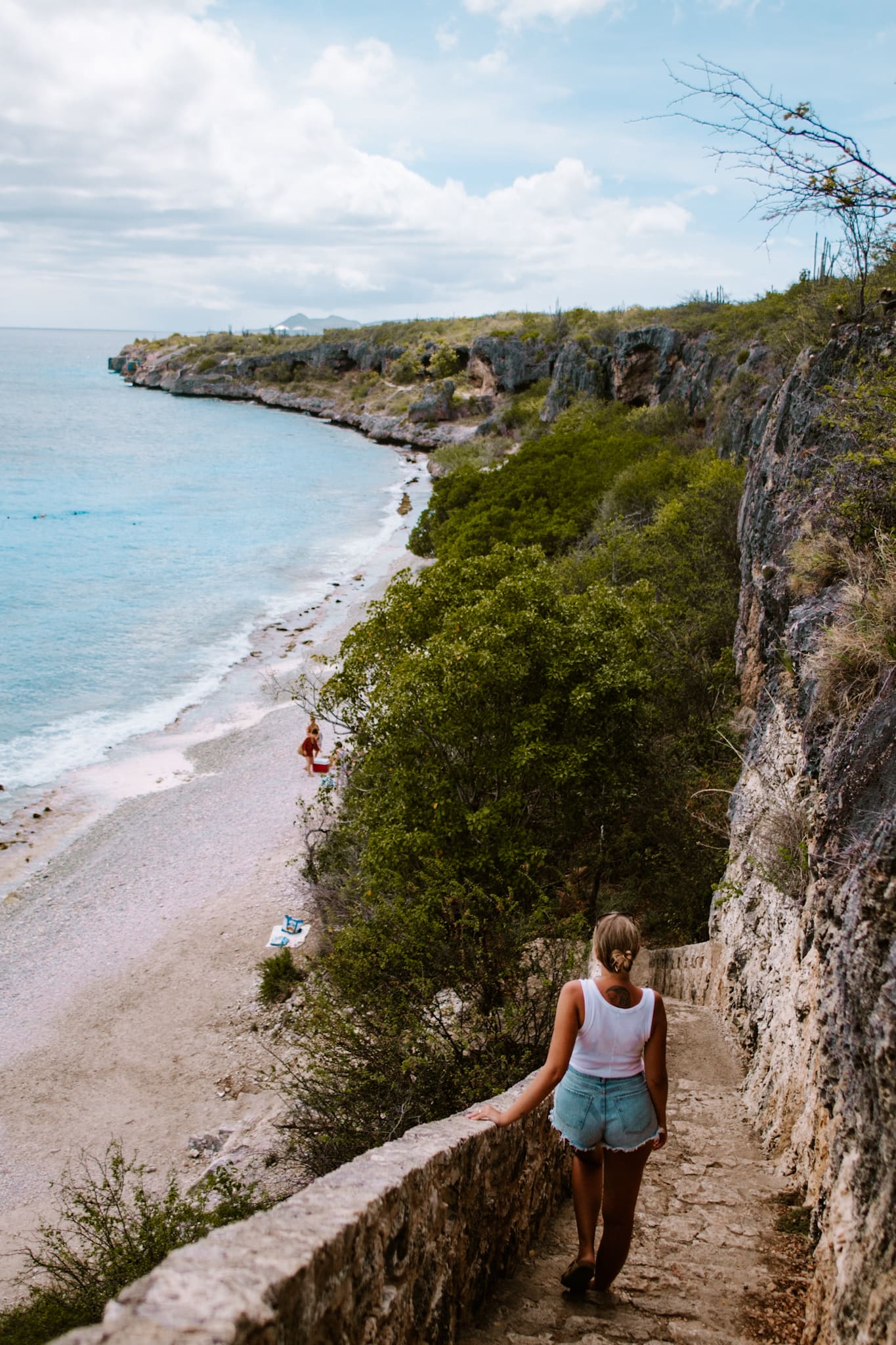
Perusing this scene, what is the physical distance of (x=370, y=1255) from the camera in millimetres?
3764

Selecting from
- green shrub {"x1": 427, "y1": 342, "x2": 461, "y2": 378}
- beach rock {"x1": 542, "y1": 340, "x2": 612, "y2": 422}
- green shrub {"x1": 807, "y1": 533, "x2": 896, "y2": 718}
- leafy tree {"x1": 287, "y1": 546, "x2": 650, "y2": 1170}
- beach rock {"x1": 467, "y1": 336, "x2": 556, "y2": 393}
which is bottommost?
leafy tree {"x1": 287, "y1": 546, "x2": 650, "y2": 1170}

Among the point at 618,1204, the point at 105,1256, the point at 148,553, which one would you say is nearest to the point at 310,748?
the point at 105,1256

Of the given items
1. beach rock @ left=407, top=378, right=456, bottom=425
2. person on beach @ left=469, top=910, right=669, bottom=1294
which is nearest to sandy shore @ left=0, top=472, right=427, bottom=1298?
person on beach @ left=469, top=910, right=669, bottom=1294

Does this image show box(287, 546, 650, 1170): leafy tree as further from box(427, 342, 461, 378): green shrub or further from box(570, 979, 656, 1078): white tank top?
box(427, 342, 461, 378): green shrub

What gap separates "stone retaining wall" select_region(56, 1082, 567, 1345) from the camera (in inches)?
113

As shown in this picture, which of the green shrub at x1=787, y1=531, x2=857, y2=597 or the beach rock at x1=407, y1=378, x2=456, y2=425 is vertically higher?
the beach rock at x1=407, y1=378, x2=456, y2=425

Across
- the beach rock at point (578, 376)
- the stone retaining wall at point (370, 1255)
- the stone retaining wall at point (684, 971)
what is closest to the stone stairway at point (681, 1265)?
the stone retaining wall at point (370, 1255)

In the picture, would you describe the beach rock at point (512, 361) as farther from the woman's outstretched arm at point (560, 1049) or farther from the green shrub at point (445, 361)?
the woman's outstretched arm at point (560, 1049)

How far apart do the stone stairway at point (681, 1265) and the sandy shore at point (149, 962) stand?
26.0 ft

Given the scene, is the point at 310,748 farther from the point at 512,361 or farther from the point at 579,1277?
the point at 512,361

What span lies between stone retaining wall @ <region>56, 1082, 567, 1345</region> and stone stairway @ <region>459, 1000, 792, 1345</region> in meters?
0.21

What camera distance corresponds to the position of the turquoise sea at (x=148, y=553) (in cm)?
3222

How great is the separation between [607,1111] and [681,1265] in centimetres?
151

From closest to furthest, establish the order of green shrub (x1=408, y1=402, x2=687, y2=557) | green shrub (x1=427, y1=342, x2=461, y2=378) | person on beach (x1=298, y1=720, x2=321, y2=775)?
person on beach (x1=298, y1=720, x2=321, y2=775) → green shrub (x1=408, y1=402, x2=687, y2=557) → green shrub (x1=427, y1=342, x2=461, y2=378)
